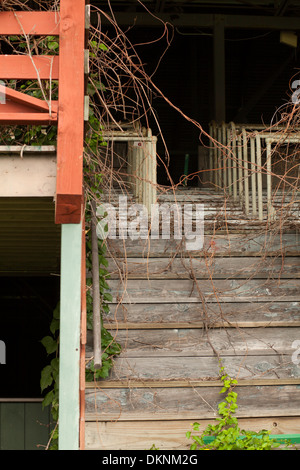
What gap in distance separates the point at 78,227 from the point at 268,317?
69.4 inches

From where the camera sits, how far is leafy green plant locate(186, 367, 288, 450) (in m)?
3.11

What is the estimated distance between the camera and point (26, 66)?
9.39ft

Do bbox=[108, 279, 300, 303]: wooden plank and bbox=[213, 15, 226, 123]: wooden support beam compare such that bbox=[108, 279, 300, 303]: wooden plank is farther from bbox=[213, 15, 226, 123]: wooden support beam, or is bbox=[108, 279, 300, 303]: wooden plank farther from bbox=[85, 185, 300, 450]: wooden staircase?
bbox=[213, 15, 226, 123]: wooden support beam

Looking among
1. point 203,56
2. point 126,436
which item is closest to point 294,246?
point 126,436

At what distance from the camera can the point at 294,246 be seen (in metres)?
4.59

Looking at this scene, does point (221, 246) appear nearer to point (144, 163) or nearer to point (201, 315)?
point (201, 315)

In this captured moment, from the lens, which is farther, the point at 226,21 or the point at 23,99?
the point at 226,21

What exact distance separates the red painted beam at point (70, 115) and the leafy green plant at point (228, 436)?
140 centimetres

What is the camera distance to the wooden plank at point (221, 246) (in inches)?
174

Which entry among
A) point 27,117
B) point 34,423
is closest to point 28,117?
point 27,117

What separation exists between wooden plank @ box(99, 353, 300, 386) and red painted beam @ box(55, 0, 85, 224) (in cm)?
118

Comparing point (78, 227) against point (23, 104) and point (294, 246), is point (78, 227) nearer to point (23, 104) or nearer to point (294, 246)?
point (23, 104)

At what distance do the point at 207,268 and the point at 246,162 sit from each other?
44.6 inches
